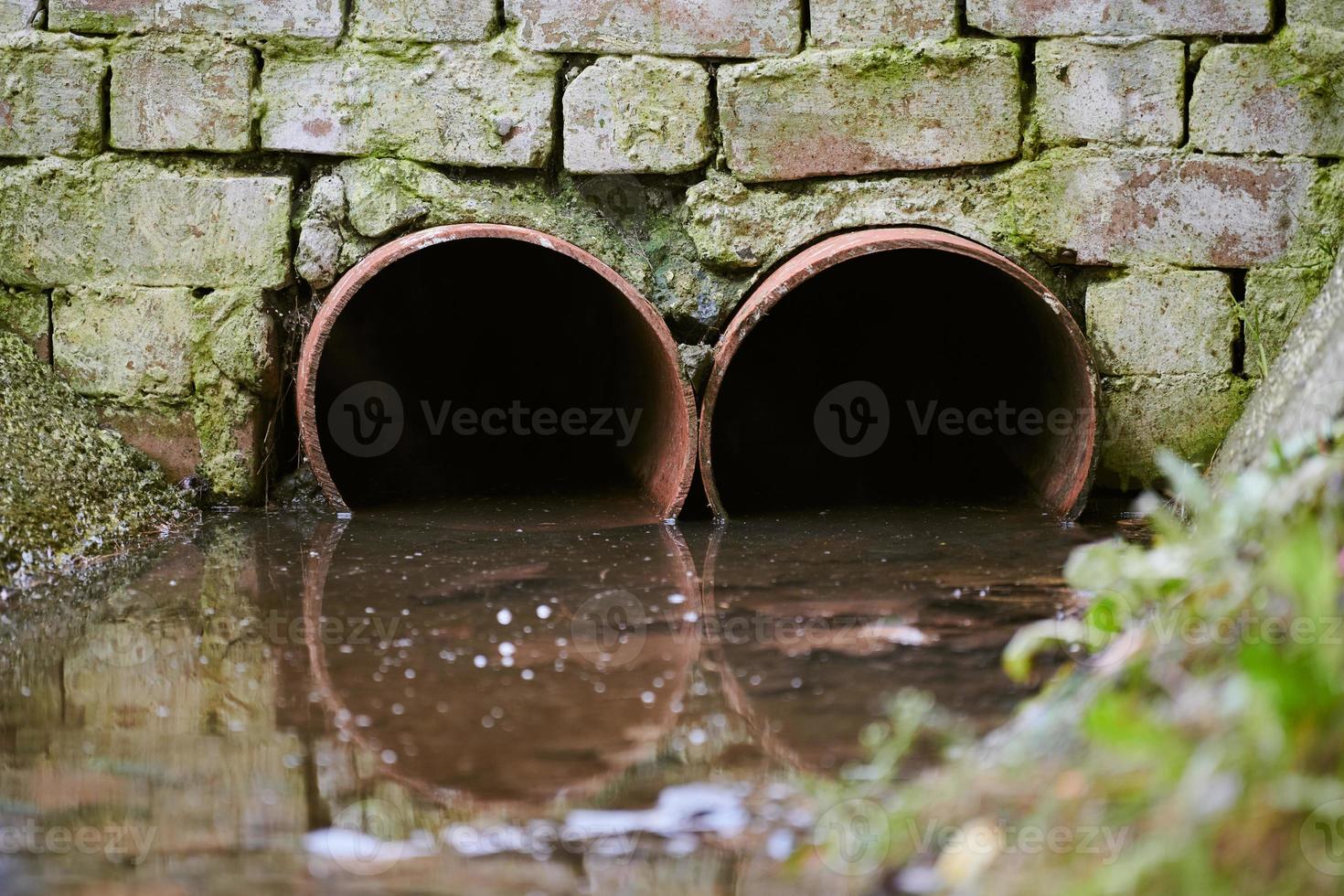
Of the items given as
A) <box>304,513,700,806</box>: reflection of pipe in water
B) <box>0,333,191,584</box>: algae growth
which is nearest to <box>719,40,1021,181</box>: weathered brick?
<box>304,513,700,806</box>: reflection of pipe in water

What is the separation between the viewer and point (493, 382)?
5371 millimetres

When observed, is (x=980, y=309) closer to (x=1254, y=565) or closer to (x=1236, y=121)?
(x=1236, y=121)

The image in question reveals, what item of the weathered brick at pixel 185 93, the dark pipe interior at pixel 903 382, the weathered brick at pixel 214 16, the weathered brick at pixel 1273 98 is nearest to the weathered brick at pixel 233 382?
the weathered brick at pixel 185 93

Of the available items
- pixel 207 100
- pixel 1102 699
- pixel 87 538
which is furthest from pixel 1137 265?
pixel 87 538

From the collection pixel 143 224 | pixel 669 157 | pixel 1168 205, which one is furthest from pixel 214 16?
pixel 1168 205

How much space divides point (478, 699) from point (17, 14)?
10.0ft

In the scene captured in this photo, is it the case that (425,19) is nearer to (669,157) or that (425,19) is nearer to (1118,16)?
(669,157)

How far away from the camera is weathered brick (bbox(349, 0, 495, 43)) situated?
3873 mm

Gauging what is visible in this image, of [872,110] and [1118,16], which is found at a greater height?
[1118,16]

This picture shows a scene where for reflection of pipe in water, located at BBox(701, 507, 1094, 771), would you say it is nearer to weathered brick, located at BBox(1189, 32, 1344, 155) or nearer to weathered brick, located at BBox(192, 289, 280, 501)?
weathered brick, located at BBox(1189, 32, 1344, 155)

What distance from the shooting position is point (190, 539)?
3.55 metres

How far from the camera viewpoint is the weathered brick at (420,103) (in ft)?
12.8

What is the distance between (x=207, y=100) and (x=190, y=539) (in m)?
1.38

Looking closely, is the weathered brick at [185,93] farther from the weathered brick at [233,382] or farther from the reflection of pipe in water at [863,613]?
the reflection of pipe in water at [863,613]
